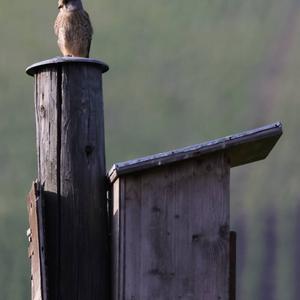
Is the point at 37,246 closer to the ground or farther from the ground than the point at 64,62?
closer to the ground

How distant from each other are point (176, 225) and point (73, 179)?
0.59m

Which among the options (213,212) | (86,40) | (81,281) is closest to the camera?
(81,281)

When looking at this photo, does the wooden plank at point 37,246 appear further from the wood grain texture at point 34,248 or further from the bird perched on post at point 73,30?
the bird perched on post at point 73,30

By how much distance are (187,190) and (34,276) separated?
896 millimetres

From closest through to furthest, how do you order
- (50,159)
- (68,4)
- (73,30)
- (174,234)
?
(50,159) < (174,234) < (73,30) < (68,4)

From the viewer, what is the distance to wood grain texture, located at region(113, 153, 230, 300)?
150 inches

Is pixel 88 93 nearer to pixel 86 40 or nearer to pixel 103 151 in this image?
pixel 103 151

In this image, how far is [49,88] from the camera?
12.6 ft

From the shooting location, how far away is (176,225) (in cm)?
391

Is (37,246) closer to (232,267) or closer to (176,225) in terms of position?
(176,225)

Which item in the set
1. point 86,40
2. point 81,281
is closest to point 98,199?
point 81,281

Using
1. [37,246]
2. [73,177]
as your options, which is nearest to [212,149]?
[73,177]

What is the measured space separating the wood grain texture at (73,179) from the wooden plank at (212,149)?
0.45 ft

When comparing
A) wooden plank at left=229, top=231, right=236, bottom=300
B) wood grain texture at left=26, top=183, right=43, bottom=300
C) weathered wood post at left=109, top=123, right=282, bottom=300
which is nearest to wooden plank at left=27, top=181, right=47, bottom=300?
wood grain texture at left=26, top=183, right=43, bottom=300
